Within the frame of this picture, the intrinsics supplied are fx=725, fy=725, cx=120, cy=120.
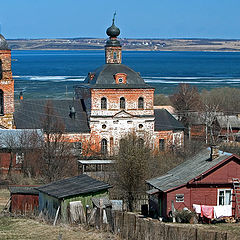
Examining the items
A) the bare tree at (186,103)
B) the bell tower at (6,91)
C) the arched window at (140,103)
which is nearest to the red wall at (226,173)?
the bell tower at (6,91)

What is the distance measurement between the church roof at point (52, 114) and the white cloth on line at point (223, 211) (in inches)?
788

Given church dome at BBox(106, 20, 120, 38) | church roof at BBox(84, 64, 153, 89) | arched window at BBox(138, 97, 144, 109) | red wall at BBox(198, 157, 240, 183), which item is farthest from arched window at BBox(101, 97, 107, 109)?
red wall at BBox(198, 157, 240, 183)

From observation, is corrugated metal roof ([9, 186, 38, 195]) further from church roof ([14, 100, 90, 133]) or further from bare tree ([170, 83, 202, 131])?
bare tree ([170, 83, 202, 131])

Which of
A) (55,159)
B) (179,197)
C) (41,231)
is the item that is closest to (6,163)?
(55,159)

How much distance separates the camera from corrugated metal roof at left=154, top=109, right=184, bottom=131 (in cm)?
4688

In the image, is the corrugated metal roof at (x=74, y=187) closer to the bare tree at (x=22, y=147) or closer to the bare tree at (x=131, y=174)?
the bare tree at (x=131, y=174)

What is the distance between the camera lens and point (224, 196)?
25891mm

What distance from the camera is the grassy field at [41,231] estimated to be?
66.0 ft

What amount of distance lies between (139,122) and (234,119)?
1130cm

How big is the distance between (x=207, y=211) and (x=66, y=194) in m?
4.93

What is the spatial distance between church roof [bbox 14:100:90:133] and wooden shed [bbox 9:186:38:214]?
54.1ft

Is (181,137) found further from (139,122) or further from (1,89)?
(1,89)

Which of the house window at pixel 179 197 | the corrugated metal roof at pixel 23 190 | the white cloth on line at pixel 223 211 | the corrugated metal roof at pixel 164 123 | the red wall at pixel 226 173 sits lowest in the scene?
the white cloth on line at pixel 223 211

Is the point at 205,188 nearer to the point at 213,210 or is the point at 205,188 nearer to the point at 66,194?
the point at 213,210
